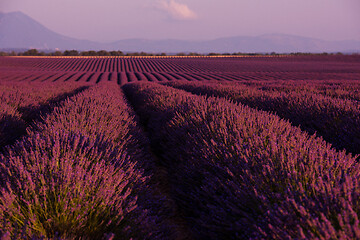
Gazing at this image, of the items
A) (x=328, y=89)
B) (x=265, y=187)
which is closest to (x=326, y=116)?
(x=265, y=187)

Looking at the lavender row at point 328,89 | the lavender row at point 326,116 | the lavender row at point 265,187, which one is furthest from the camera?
the lavender row at point 328,89

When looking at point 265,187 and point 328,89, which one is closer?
point 265,187

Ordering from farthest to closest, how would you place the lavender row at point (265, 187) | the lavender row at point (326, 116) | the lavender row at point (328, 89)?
the lavender row at point (328, 89) → the lavender row at point (326, 116) → the lavender row at point (265, 187)

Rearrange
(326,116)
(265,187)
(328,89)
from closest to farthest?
(265,187) < (326,116) < (328,89)

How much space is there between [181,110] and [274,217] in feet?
10.8

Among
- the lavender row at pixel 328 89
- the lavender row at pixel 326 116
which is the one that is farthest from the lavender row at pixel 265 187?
the lavender row at pixel 328 89

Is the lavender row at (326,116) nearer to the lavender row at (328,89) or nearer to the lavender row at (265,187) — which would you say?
the lavender row at (265,187)

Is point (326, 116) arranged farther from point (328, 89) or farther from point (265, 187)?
point (328, 89)

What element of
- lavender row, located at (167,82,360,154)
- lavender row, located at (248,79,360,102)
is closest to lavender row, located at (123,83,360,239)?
lavender row, located at (167,82,360,154)

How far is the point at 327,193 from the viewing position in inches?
66.4

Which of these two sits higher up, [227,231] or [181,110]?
[181,110]

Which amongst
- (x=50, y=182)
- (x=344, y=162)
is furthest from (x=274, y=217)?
(x=50, y=182)

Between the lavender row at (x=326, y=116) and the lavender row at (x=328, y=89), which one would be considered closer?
the lavender row at (x=326, y=116)

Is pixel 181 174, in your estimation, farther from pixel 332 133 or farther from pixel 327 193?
pixel 332 133
